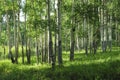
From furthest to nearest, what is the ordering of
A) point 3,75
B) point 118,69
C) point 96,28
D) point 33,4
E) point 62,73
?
point 96,28
point 33,4
point 3,75
point 62,73
point 118,69

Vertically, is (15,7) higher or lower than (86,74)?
higher

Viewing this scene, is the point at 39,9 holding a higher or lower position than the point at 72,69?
higher

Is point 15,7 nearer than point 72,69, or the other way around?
point 72,69

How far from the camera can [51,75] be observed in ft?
50.9

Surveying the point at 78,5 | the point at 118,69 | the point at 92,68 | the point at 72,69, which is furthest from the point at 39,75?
the point at 78,5

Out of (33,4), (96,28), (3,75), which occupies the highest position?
(33,4)

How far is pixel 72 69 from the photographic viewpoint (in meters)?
15.8

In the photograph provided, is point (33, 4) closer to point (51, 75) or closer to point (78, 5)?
point (78, 5)

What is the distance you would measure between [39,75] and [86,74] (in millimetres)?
2761

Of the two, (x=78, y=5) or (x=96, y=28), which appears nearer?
(x=78, y=5)

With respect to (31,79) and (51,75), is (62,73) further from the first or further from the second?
(31,79)

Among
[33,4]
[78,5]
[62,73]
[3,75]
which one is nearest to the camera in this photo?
[62,73]

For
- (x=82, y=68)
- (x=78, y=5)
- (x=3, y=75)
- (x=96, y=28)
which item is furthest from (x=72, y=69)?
(x=96, y=28)

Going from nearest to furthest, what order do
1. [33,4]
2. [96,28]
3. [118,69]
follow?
[118,69] < [33,4] < [96,28]
